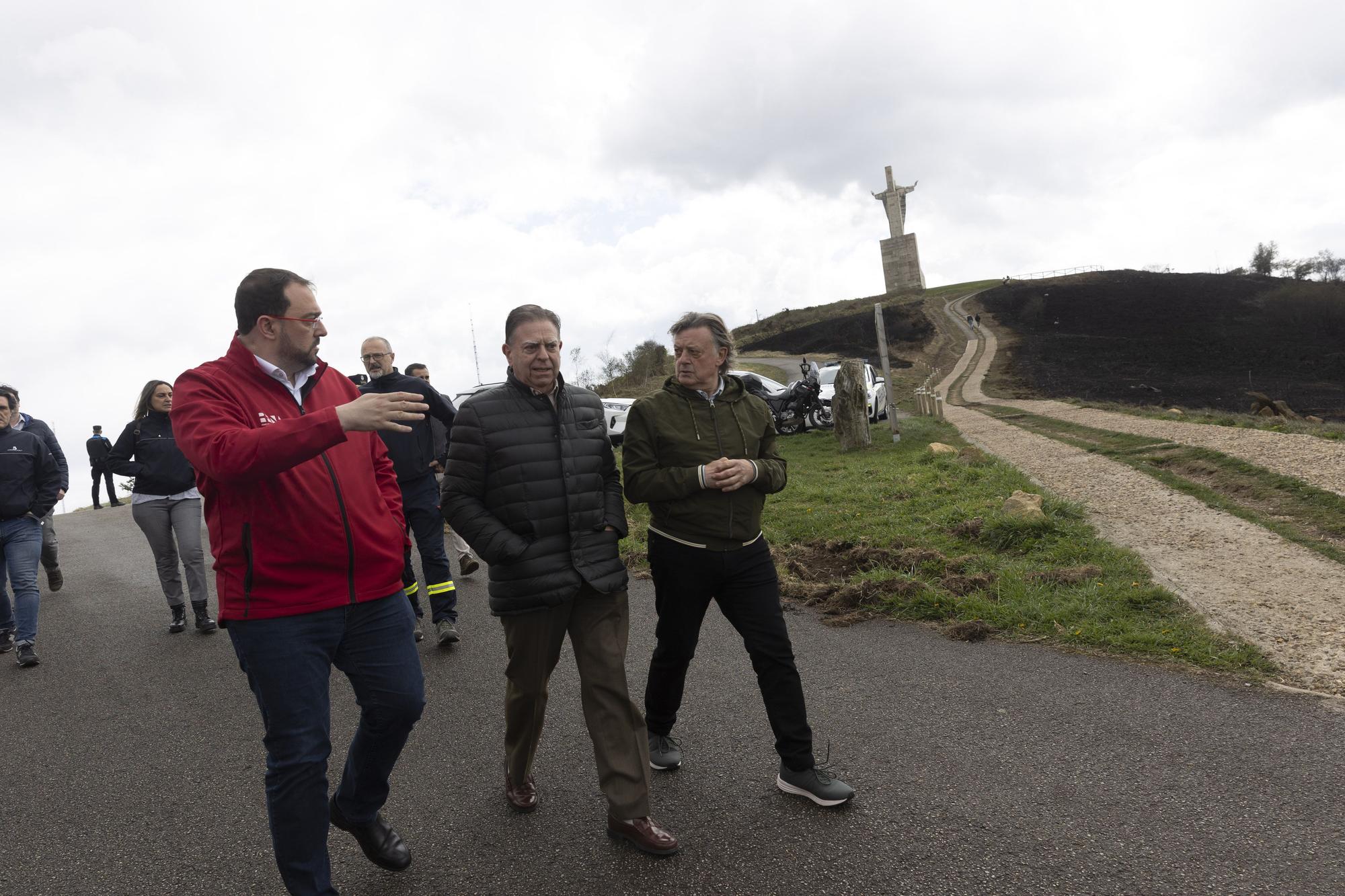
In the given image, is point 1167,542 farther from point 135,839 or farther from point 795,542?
point 135,839

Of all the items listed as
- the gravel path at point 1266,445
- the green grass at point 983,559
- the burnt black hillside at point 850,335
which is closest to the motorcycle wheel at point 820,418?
the gravel path at point 1266,445

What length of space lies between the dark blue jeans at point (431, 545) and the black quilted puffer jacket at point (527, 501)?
2771 millimetres

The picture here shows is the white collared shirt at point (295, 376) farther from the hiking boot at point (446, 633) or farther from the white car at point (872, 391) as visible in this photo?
the white car at point (872, 391)

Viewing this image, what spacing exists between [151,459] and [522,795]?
472cm

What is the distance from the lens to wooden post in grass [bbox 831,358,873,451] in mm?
15266

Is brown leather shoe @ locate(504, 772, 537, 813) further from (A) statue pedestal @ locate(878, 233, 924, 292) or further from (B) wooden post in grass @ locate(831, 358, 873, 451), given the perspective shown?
(A) statue pedestal @ locate(878, 233, 924, 292)

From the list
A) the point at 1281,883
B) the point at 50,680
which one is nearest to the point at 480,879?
the point at 1281,883

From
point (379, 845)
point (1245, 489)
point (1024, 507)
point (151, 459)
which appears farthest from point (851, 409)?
point (379, 845)

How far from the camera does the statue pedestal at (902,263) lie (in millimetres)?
83312

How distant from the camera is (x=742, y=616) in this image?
349cm

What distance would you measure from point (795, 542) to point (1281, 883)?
5762 millimetres

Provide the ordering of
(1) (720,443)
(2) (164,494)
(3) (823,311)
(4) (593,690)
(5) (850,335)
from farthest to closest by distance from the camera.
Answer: (3) (823,311) → (5) (850,335) → (2) (164,494) → (1) (720,443) → (4) (593,690)

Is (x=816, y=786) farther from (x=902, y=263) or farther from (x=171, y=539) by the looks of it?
(x=902, y=263)

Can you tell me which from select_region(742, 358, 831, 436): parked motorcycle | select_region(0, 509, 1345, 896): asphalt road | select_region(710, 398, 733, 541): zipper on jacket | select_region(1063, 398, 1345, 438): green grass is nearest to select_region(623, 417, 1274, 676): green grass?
select_region(0, 509, 1345, 896): asphalt road
